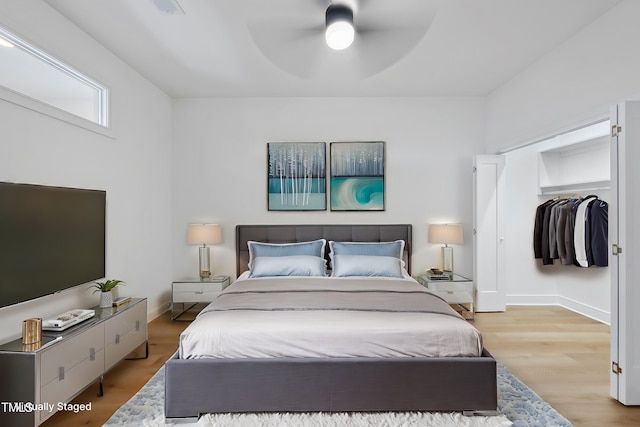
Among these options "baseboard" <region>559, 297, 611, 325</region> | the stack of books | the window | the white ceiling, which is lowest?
"baseboard" <region>559, 297, 611, 325</region>

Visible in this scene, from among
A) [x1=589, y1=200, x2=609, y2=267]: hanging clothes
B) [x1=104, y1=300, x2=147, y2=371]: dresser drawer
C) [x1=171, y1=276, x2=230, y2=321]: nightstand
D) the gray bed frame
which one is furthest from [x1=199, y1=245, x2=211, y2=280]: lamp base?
[x1=589, y1=200, x2=609, y2=267]: hanging clothes

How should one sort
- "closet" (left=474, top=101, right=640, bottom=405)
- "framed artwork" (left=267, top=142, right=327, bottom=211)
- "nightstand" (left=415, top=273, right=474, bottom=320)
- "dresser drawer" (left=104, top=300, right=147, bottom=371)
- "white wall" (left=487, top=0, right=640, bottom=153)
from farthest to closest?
"framed artwork" (left=267, top=142, right=327, bottom=211) < "closet" (left=474, top=101, right=640, bottom=405) < "nightstand" (left=415, top=273, right=474, bottom=320) < "dresser drawer" (left=104, top=300, right=147, bottom=371) < "white wall" (left=487, top=0, right=640, bottom=153)

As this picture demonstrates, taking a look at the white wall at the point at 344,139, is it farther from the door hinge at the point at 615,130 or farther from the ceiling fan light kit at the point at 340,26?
the ceiling fan light kit at the point at 340,26

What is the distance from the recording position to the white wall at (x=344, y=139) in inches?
179

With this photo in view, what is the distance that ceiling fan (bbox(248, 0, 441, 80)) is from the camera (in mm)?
2283

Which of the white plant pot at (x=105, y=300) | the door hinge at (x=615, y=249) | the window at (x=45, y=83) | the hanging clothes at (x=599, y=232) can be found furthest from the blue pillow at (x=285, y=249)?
the hanging clothes at (x=599, y=232)

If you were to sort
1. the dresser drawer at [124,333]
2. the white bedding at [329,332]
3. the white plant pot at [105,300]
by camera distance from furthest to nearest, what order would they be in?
the white plant pot at [105,300]
the dresser drawer at [124,333]
the white bedding at [329,332]

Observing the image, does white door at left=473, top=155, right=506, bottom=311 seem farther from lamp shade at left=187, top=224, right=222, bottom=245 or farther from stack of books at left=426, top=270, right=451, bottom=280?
lamp shade at left=187, top=224, right=222, bottom=245

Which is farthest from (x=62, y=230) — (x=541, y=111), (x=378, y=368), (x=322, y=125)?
(x=541, y=111)

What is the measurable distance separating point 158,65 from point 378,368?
3.41 meters

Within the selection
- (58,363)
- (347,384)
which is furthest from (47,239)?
(347,384)

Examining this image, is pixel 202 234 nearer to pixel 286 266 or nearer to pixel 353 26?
pixel 286 266

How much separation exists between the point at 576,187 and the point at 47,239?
17.4 ft

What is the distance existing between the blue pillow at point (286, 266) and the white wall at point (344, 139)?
844 mm
